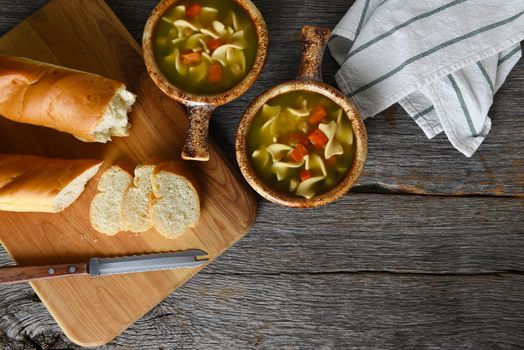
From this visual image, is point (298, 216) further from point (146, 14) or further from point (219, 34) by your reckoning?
point (146, 14)

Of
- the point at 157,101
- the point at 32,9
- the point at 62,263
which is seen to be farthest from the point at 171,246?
the point at 32,9

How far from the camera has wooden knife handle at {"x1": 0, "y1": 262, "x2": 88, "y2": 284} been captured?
283cm

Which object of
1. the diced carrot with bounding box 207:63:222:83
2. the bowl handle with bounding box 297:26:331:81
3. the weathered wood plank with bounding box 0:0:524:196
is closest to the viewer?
the bowl handle with bounding box 297:26:331:81

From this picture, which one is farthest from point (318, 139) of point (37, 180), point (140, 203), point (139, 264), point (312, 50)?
point (37, 180)

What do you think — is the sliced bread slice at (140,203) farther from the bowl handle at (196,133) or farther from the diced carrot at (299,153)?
the diced carrot at (299,153)

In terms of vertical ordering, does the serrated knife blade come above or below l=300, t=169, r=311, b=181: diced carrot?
below

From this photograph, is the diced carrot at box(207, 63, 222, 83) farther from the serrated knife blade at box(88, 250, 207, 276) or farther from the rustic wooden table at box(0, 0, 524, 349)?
the serrated knife blade at box(88, 250, 207, 276)

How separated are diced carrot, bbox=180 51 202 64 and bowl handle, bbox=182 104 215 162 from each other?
0.24 meters

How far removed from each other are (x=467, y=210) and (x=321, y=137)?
3.34 feet

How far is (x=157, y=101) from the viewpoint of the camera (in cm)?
301

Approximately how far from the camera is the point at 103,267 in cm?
288

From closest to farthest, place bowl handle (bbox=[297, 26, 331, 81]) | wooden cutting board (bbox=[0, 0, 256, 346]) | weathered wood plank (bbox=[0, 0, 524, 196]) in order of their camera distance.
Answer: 1. bowl handle (bbox=[297, 26, 331, 81])
2. wooden cutting board (bbox=[0, 0, 256, 346])
3. weathered wood plank (bbox=[0, 0, 524, 196])

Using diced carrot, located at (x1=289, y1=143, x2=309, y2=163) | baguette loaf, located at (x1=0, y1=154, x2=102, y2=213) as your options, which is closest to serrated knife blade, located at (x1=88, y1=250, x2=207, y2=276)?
baguette loaf, located at (x1=0, y1=154, x2=102, y2=213)

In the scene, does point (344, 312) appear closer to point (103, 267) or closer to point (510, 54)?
point (103, 267)
